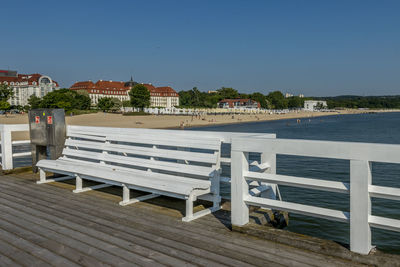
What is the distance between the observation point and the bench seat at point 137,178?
452 centimetres

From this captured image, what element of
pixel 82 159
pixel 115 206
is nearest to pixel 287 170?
pixel 82 159

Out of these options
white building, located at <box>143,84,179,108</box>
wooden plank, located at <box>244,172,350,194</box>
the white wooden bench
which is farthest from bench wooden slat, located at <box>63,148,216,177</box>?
white building, located at <box>143,84,179,108</box>

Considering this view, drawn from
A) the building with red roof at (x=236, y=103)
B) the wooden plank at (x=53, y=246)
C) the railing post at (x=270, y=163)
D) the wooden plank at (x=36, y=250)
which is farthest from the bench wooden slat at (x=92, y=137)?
the building with red roof at (x=236, y=103)

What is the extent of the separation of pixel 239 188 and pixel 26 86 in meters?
142

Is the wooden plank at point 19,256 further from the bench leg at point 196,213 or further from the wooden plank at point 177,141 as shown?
the wooden plank at point 177,141

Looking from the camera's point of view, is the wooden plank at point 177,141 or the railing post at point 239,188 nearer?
the railing post at point 239,188

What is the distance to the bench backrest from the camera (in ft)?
16.1

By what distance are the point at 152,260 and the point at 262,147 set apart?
63.7 inches

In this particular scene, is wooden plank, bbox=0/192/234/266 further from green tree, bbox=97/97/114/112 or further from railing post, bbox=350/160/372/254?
green tree, bbox=97/97/114/112

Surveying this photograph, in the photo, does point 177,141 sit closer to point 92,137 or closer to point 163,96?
point 92,137

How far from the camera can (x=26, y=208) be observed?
522 centimetres

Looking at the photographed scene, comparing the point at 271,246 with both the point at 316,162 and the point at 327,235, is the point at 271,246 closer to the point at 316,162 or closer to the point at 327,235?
the point at 327,235

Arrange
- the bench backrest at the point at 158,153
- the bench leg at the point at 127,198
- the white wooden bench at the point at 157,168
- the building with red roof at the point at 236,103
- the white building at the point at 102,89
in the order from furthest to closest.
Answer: the building with red roof at the point at 236,103
the white building at the point at 102,89
the bench leg at the point at 127,198
the bench backrest at the point at 158,153
the white wooden bench at the point at 157,168

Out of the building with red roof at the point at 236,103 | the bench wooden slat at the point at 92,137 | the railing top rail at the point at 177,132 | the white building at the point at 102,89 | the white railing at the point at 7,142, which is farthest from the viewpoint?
the building with red roof at the point at 236,103
